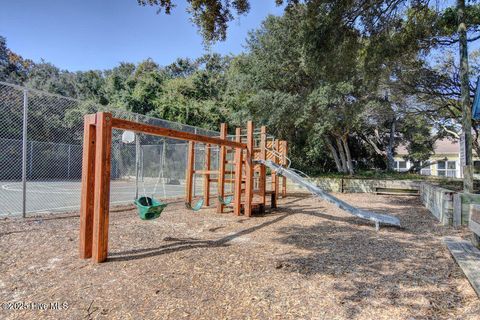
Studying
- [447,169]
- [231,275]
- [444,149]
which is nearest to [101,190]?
[231,275]

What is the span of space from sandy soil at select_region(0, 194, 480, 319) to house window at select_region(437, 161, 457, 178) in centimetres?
2775

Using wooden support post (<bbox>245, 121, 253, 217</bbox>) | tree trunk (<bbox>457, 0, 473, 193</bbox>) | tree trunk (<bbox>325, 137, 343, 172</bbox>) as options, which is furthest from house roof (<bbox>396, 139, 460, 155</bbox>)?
wooden support post (<bbox>245, 121, 253, 217</bbox>)

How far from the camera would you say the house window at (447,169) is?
28562mm

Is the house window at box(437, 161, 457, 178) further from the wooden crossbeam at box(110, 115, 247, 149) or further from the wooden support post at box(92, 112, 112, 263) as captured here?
the wooden support post at box(92, 112, 112, 263)

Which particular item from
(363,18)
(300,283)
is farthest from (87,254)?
(363,18)

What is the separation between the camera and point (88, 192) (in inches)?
140

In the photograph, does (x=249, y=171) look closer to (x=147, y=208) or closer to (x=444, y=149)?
(x=147, y=208)

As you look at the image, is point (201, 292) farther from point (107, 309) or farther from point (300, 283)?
point (300, 283)

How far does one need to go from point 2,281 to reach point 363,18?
8853 millimetres

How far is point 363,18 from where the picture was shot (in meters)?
8.04

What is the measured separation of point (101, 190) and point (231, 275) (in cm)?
169

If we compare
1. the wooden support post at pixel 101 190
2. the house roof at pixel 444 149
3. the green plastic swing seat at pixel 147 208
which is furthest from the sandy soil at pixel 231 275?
the house roof at pixel 444 149

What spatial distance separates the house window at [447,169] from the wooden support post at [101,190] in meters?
31.8

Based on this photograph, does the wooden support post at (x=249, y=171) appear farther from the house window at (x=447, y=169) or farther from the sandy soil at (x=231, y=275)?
the house window at (x=447, y=169)
